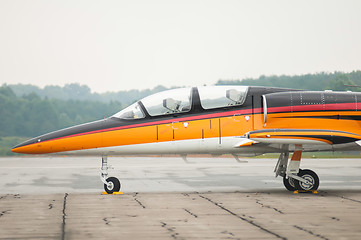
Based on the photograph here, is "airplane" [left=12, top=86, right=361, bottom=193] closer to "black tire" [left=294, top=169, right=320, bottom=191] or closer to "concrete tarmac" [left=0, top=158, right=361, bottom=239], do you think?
"black tire" [left=294, top=169, right=320, bottom=191]

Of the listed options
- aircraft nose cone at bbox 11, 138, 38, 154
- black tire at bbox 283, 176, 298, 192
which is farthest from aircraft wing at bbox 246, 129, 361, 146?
aircraft nose cone at bbox 11, 138, 38, 154

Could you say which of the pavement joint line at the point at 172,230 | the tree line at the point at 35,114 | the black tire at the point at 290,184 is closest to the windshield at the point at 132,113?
the black tire at the point at 290,184

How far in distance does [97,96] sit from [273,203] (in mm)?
159399

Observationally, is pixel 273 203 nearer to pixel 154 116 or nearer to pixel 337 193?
pixel 337 193

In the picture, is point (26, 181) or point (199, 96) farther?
point (26, 181)

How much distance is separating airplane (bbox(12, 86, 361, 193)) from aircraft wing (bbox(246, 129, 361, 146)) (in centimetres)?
26

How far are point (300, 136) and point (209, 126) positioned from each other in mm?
2387

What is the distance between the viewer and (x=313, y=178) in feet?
46.0

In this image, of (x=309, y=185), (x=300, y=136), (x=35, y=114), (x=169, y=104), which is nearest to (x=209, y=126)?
(x=169, y=104)

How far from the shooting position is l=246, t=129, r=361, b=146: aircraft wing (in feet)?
43.4

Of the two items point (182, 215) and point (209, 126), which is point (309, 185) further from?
point (182, 215)

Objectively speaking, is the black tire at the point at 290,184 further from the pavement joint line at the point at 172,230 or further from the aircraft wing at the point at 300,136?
the pavement joint line at the point at 172,230

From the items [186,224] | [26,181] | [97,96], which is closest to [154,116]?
[186,224]

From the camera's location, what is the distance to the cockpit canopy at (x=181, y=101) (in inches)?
558
